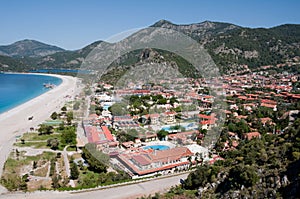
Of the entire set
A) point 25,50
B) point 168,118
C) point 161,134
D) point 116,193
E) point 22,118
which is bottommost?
point 116,193

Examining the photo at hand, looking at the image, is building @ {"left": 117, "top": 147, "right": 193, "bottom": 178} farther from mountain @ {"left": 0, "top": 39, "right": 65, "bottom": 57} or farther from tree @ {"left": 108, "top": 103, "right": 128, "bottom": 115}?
mountain @ {"left": 0, "top": 39, "right": 65, "bottom": 57}

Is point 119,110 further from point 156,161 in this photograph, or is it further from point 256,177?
point 256,177

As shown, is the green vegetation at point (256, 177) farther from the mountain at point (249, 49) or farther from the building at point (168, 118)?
the mountain at point (249, 49)

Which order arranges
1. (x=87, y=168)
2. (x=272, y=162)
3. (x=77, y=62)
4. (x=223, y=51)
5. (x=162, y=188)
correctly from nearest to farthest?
(x=272, y=162) → (x=162, y=188) → (x=87, y=168) → (x=223, y=51) → (x=77, y=62)

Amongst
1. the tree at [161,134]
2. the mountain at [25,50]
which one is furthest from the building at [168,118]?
the mountain at [25,50]

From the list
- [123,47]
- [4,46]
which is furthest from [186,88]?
[4,46]

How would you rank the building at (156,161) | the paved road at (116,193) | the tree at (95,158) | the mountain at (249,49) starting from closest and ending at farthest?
the paved road at (116,193), the building at (156,161), the tree at (95,158), the mountain at (249,49)

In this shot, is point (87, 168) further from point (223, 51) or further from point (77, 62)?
point (77, 62)

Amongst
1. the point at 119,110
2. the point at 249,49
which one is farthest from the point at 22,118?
the point at 249,49

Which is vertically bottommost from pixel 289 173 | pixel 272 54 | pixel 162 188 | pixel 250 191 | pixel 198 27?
pixel 162 188

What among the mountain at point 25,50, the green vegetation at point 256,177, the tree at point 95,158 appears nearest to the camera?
the green vegetation at point 256,177

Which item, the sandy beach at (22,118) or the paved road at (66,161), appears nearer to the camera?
the paved road at (66,161)
